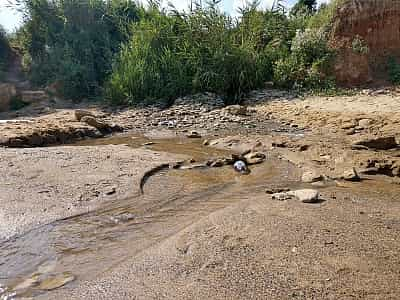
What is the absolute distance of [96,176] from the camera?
434cm

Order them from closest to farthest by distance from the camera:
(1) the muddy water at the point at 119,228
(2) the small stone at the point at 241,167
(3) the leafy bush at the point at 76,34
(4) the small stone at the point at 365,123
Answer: (1) the muddy water at the point at 119,228 → (2) the small stone at the point at 241,167 → (4) the small stone at the point at 365,123 → (3) the leafy bush at the point at 76,34

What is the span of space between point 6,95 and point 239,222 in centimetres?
1009

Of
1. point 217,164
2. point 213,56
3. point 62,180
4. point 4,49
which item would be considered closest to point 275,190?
point 217,164

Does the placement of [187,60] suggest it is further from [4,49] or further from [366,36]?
[4,49]

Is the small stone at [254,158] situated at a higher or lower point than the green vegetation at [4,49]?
lower

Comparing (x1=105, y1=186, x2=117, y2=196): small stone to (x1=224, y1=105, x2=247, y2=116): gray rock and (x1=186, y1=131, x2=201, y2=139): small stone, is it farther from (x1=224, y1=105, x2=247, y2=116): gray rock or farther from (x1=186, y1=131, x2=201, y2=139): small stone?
(x1=224, y1=105, x2=247, y2=116): gray rock

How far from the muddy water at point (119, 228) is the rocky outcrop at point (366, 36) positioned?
5.72m

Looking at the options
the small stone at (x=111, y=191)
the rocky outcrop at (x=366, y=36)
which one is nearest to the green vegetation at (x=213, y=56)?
the rocky outcrop at (x=366, y=36)

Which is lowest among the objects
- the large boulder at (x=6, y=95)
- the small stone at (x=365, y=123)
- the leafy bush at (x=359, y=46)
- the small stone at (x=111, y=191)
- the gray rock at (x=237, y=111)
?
the small stone at (x=111, y=191)

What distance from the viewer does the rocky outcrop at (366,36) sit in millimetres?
9391

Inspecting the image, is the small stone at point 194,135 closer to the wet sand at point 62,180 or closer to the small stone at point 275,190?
the wet sand at point 62,180

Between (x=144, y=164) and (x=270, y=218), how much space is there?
2196 millimetres

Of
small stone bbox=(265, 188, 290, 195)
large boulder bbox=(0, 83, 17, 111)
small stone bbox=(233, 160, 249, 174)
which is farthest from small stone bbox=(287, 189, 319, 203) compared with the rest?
large boulder bbox=(0, 83, 17, 111)

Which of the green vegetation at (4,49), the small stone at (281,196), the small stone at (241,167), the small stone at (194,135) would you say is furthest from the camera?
the green vegetation at (4,49)
